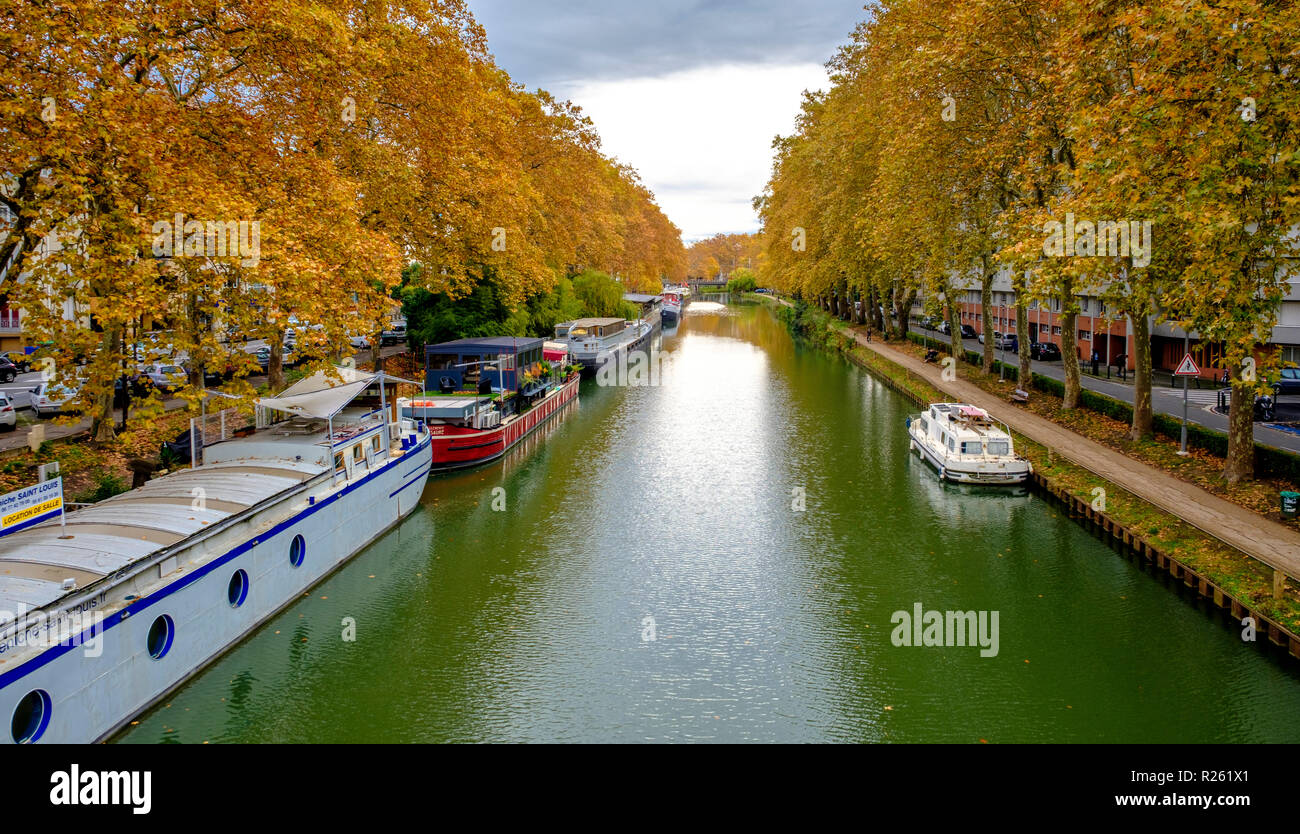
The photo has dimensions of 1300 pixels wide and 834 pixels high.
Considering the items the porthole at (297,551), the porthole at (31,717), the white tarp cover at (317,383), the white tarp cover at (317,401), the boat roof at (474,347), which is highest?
the boat roof at (474,347)

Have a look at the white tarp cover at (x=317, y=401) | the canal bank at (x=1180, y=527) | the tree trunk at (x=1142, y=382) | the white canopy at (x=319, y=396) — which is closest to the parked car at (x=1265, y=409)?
the tree trunk at (x=1142, y=382)

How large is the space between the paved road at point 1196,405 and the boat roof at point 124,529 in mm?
33277

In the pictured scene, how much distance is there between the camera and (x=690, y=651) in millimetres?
18219

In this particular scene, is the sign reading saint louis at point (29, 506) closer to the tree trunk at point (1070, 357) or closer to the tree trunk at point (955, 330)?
the tree trunk at point (1070, 357)

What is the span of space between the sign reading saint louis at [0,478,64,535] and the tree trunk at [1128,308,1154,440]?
3247 centimetres

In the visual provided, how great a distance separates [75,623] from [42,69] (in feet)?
43.0

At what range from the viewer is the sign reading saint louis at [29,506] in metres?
14.4

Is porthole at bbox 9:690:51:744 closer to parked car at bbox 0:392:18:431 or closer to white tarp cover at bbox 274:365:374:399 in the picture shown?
white tarp cover at bbox 274:365:374:399

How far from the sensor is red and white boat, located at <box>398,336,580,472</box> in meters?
34.3

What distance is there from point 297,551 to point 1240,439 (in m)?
27.0

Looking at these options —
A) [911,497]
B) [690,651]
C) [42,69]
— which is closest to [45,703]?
[690,651]

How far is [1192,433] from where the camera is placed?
96.7 feet

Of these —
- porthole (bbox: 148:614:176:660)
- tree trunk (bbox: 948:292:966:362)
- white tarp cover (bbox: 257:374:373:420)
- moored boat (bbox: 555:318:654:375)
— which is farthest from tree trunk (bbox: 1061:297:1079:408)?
porthole (bbox: 148:614:176:660)
